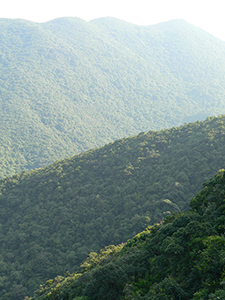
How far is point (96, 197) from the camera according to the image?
154 feet

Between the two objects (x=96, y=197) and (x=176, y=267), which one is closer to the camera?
(x=176, y=267)

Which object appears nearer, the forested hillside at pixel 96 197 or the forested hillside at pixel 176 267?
the forested hillside at pixel 176 267

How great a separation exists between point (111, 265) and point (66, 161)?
4765 centimetres

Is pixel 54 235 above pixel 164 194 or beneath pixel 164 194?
beneath

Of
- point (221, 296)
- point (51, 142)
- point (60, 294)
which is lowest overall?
point (51, 142)

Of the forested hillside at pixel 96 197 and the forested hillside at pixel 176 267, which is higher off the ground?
the forested hillside at pixel 176 267

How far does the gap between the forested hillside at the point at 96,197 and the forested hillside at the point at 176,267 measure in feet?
60.2

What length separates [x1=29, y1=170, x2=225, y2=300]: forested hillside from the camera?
1104 cm

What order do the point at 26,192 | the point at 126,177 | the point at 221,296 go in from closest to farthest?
the point at 221,296
the point at 126,177
the point at 26,192

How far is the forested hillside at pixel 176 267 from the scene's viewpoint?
11039 millimetres

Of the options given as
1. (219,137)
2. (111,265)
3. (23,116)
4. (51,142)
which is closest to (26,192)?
(219,137)

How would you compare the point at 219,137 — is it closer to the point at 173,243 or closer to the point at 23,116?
the point at 173,243

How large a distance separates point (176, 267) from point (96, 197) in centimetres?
3396

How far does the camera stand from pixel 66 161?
61.3m
